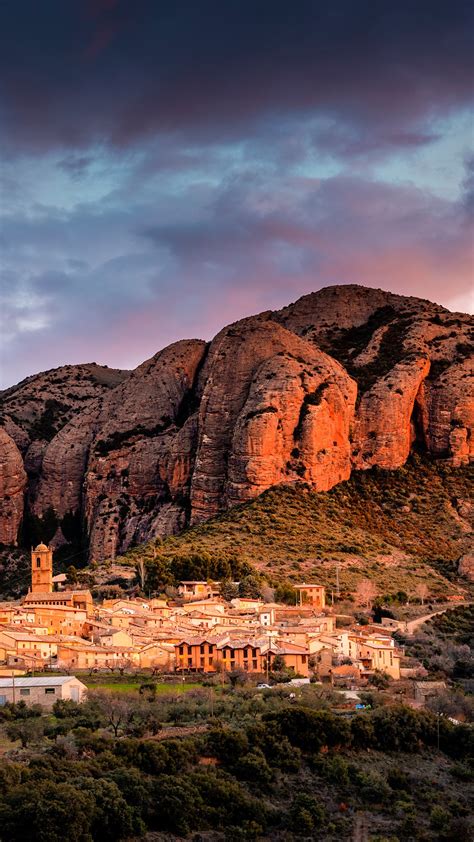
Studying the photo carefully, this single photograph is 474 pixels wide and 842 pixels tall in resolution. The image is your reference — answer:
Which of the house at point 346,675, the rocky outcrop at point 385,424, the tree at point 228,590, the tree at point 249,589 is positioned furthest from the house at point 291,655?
the rocky outcrop at point 385,424

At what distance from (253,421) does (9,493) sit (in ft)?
111

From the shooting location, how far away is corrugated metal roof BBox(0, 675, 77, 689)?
208 feet

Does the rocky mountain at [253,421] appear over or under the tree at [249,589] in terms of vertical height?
over

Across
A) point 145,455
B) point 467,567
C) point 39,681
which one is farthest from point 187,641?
point 145,455

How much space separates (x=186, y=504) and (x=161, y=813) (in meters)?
85.6

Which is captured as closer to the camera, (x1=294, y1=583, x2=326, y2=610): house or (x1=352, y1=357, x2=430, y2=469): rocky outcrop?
(x1=294, y1=583, x2=326, y2=610): house

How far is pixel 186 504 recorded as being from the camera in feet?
439

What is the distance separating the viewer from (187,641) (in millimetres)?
76938

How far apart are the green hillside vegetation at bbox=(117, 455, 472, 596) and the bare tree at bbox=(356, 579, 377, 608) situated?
96 centimetres

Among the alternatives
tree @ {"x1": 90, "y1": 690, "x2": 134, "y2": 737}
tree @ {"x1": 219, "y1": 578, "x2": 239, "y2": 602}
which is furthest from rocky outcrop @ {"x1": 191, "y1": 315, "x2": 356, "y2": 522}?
tree @ {"x1": 90, "y1": 690, "x2": 134, "y2": 737}

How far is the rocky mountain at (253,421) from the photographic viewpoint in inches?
4968

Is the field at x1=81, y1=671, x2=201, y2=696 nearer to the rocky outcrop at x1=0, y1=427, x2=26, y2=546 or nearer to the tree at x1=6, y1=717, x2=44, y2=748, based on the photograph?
the tree at x1=6, y1=717, x2=44, y2=748

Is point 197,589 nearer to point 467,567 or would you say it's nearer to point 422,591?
point 422,591

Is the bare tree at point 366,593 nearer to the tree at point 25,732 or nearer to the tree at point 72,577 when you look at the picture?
the tree at point 72,577
